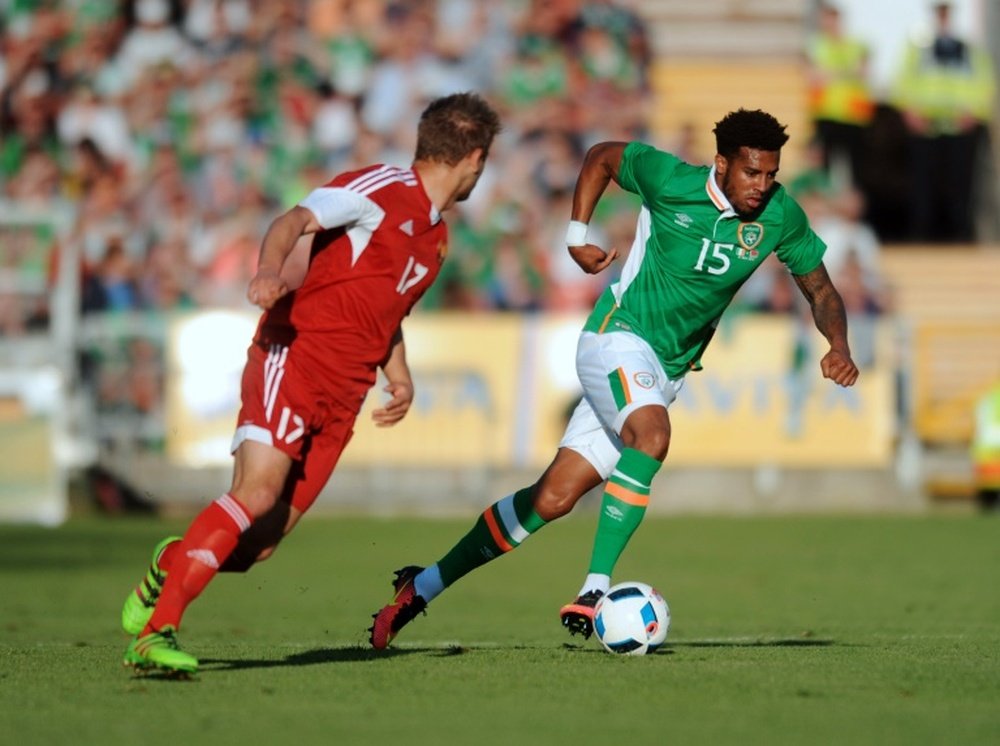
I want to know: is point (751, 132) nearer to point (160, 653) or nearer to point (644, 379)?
point (644, 379)

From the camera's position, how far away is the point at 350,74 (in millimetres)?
23516

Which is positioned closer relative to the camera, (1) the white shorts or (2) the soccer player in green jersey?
(2) the soccer player in green jersey

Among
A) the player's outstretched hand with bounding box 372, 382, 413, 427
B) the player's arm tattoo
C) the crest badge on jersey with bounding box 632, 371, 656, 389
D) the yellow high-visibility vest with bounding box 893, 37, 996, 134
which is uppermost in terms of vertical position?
the yellow high-visibility vest with bounding box 893, 37, 996, 134

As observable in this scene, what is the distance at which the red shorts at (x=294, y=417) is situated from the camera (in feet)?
26.0

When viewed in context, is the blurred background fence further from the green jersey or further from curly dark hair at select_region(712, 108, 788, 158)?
curly dark hair at select_region(712, 108, 788, 158)

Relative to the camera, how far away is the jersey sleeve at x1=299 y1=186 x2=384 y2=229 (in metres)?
7.86

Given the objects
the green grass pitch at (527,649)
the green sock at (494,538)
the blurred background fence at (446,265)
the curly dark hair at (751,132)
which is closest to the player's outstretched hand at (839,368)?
the curly dark hair at (751,132)

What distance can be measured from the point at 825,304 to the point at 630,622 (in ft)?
5.90

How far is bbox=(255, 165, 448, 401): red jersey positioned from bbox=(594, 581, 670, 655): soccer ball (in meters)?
1.43

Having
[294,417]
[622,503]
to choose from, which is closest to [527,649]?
[622,503]

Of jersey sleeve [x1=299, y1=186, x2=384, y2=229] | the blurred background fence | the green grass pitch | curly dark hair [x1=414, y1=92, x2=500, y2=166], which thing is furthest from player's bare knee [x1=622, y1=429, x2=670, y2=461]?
the blurred background fence

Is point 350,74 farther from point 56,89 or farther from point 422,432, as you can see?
point 422,432

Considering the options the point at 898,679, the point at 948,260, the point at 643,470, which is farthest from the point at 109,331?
the point at 898,679

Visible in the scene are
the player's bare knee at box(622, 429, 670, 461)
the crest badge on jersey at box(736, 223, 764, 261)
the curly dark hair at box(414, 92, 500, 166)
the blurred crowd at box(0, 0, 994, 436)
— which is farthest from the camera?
the blurred crowd at box(0, 0, 994, 436)
